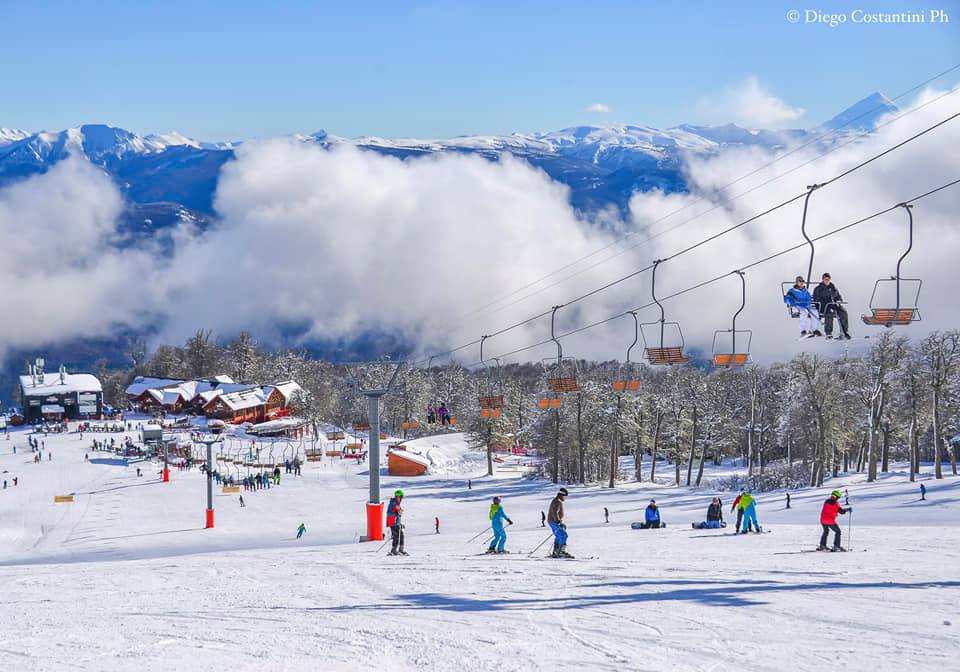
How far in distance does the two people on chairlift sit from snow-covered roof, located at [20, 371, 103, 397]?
115 metres

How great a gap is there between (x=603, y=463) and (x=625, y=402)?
1021 centimetres

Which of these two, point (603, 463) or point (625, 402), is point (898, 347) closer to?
point (625, 402)

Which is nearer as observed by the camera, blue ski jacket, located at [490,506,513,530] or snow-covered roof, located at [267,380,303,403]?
blue ski jacket, located at [490,506,513,530]

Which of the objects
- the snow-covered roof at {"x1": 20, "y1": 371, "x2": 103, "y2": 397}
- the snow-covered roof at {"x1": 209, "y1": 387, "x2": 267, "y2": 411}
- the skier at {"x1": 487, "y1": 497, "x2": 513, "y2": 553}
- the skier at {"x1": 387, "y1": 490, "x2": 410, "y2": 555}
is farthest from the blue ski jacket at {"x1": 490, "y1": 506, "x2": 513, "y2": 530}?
the snow-covered roof at {"x1": 20, "y1": 371, "x2": 103, "y2": 397}

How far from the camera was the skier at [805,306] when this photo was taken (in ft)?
54.1

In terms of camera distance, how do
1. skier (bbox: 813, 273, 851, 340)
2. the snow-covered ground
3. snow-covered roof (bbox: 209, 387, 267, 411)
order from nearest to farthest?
the snow-covered ground
skier (bbox: 813, 273, 851, 340)
snow-covered roof (bbox: 209, 387, 267, 411)

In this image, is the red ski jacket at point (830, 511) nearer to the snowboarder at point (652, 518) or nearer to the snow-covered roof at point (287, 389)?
the snowboarder at point (652, 518)

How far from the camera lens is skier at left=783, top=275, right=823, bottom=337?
16.5 m

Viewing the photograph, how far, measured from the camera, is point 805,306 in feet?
54.2

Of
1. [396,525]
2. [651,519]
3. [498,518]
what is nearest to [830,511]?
[498,518]

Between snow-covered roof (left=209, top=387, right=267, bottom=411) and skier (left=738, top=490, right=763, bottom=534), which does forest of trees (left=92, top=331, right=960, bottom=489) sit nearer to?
skier (left=738, top=490, right=763, bottom=534)

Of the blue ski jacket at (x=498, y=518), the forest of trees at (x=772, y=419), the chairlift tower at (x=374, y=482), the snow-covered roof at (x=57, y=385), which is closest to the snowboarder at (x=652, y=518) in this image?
the forest of trees at (x=772, y=419)

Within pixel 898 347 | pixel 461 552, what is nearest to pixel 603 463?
pixel 898 347

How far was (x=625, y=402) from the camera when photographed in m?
63.9
